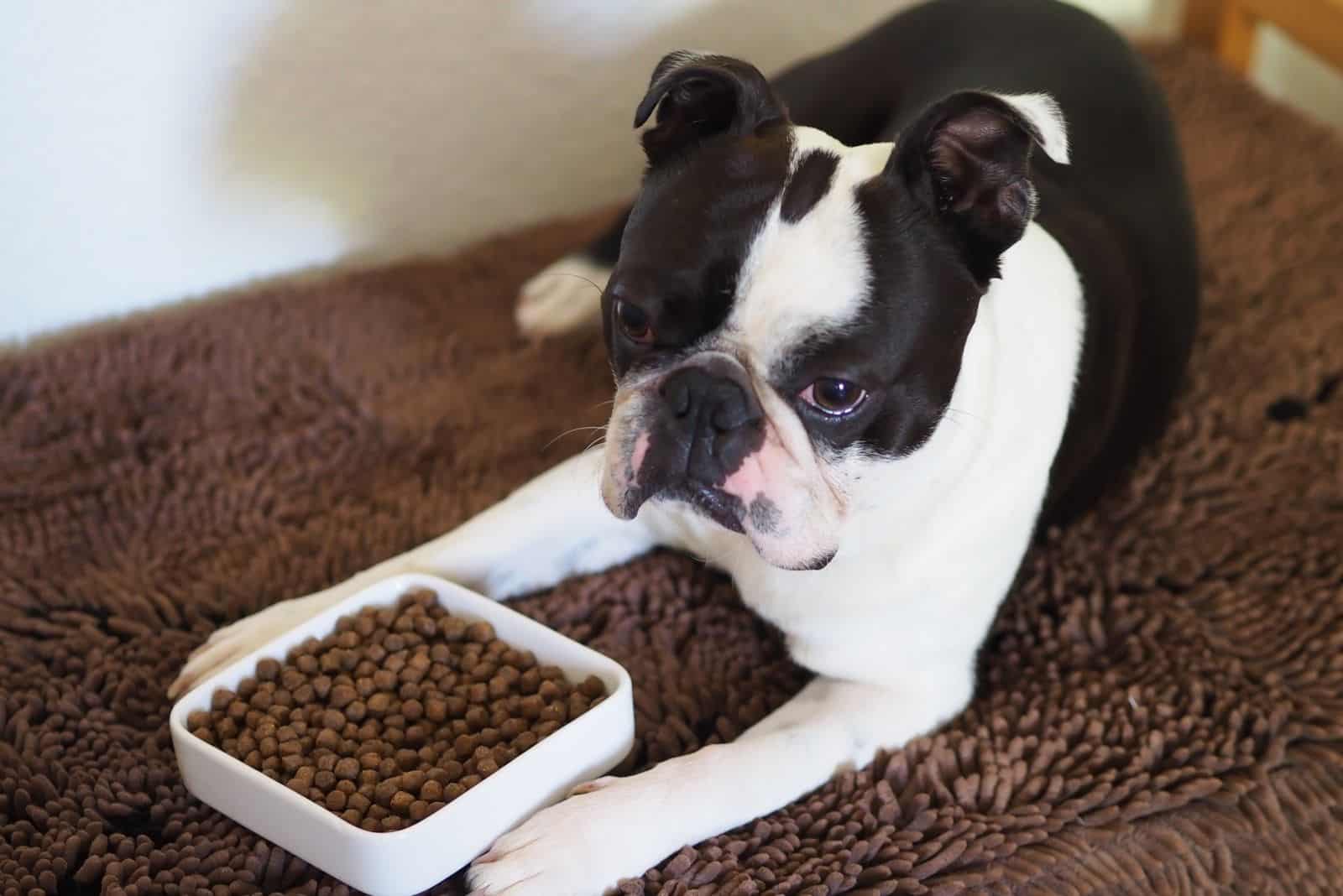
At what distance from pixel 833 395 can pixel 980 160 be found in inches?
12.9

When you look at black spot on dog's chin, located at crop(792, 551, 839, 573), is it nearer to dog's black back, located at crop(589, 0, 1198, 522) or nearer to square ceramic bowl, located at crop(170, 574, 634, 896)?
square ceramic bowl, located at crop(170, 574, 634, 896)

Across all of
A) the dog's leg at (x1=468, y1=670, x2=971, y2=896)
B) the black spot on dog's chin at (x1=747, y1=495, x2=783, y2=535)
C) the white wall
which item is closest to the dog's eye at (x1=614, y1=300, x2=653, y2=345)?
the black spot on dog's chin at (x1=747, y1=495, x2=783, y2=535)

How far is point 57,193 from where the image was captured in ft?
8.13

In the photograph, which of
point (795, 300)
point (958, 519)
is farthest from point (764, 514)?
point (958, 519)

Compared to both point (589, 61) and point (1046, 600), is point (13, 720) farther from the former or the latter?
point (589, 61)

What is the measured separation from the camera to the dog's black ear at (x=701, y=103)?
1.67 m

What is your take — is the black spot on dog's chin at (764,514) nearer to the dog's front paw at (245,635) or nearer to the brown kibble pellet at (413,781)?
the brown kibble pellet at (413,781)

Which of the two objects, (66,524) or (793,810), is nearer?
(793,810)

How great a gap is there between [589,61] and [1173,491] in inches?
57.9

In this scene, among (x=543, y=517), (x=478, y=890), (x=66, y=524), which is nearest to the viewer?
(x=478, y=890)

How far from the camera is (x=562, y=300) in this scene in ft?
8.95

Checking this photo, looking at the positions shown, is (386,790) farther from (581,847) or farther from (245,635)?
(245,635)

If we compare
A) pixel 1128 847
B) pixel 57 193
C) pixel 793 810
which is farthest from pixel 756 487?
pixel 57 193

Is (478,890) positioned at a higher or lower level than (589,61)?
lower
